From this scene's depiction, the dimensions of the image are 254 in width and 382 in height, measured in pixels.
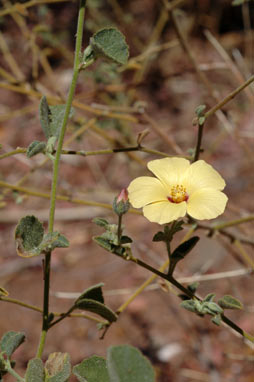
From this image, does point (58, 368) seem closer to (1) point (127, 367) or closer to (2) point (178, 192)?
(1) point (127, 367)

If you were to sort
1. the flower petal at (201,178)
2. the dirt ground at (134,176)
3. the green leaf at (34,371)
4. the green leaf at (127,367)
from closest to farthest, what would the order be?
1. the green leaf at (127,367)
2. the green leaf at (34,371)
3. the flower petal at (201,178)
4. the dirt ground at (134,176)

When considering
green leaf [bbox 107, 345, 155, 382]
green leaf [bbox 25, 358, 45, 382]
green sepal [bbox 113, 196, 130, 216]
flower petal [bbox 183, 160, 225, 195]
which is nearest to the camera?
green leaf [bbox 107, 345, 155, 382]

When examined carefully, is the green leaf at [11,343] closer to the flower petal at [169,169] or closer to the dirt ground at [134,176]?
the flower petal at [169,169]

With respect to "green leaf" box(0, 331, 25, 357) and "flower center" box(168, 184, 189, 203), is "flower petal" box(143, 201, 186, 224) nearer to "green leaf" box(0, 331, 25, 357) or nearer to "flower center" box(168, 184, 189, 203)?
"flower center" box(168, 184, 189, 203)

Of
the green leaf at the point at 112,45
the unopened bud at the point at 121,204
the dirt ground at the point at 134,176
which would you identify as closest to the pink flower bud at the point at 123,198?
the unopened bud at the point at 121,204

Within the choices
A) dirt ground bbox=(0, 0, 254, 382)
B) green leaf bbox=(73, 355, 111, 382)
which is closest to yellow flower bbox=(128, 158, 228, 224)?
green leaf bbox=(73, 355, 111, 382)
